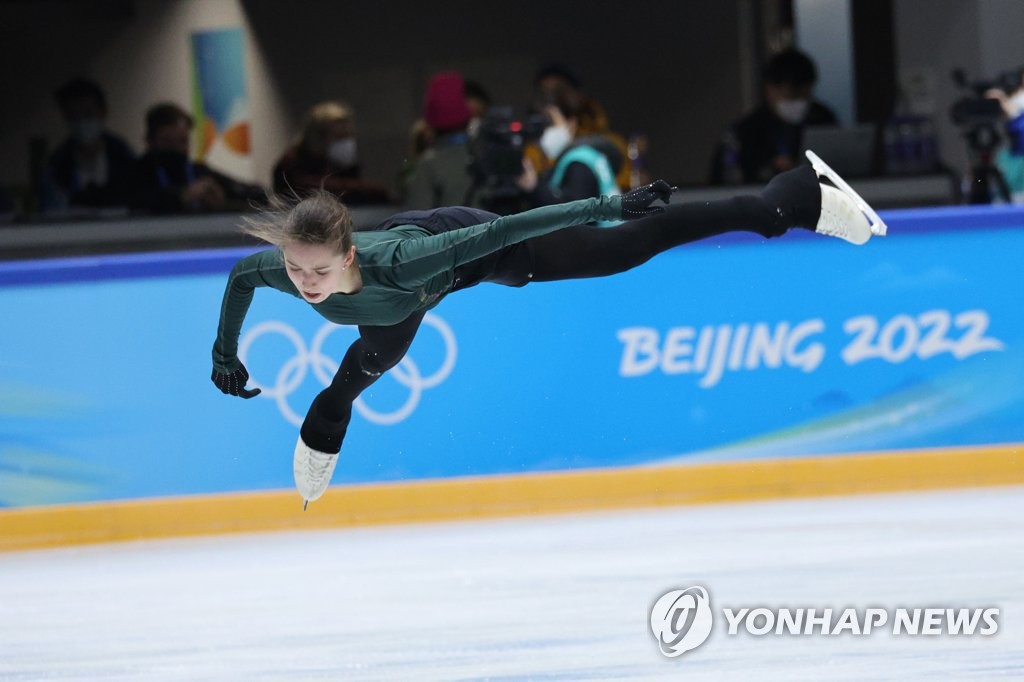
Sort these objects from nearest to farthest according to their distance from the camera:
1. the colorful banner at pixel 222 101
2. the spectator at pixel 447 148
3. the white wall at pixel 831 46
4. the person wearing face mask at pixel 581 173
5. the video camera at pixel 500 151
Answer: the person wearing face mask at pixel 581 173, the video camera at pixel 500 151, the spectator at pixel 447 148, the white wall at pixel 831 46, the colorful banner at pixel 222 101

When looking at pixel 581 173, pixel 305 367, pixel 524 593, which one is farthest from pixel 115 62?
pixel 524 593

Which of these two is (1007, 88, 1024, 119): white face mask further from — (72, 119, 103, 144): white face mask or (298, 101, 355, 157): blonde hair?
(72, 119, 103, 144): white face mask

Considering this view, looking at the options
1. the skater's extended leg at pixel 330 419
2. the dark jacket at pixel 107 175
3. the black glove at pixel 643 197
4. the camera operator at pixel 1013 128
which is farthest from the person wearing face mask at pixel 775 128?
the black glove at pixel 643 197

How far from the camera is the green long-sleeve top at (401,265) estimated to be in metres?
3.62

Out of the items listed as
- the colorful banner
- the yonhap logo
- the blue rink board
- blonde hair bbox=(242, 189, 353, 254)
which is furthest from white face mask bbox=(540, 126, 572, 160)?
the colorful banner

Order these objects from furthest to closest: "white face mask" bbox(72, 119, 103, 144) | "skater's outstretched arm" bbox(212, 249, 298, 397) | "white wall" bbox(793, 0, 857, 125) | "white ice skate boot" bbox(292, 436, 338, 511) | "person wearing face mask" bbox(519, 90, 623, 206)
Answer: "white wall" bbox(793, 0, 857, 125), "white face mask" bbox(72, 119, 103, 144), "person wearing face mask" bbox(519, 90, 623, 206), "white ice skate boot" bbox(292, 436, 338, 511), "skater's outstretched arm" bbox(212, 249, 298, 397)

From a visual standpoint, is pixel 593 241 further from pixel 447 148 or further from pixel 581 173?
pixel 447 148

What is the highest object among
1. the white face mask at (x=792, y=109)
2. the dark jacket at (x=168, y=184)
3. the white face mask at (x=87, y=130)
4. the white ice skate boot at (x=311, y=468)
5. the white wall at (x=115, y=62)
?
the white wall at (x=115, y=62)

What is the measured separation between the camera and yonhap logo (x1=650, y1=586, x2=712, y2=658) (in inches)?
160

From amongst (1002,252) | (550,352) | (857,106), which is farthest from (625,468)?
(857,106)

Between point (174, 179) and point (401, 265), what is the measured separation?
401cm

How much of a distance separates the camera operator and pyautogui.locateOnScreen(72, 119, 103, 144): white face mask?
4.35 metres

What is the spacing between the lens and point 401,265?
3773 mm

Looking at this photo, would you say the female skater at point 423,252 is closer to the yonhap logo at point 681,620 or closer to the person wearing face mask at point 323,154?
the yonhap logo at point 681,620
